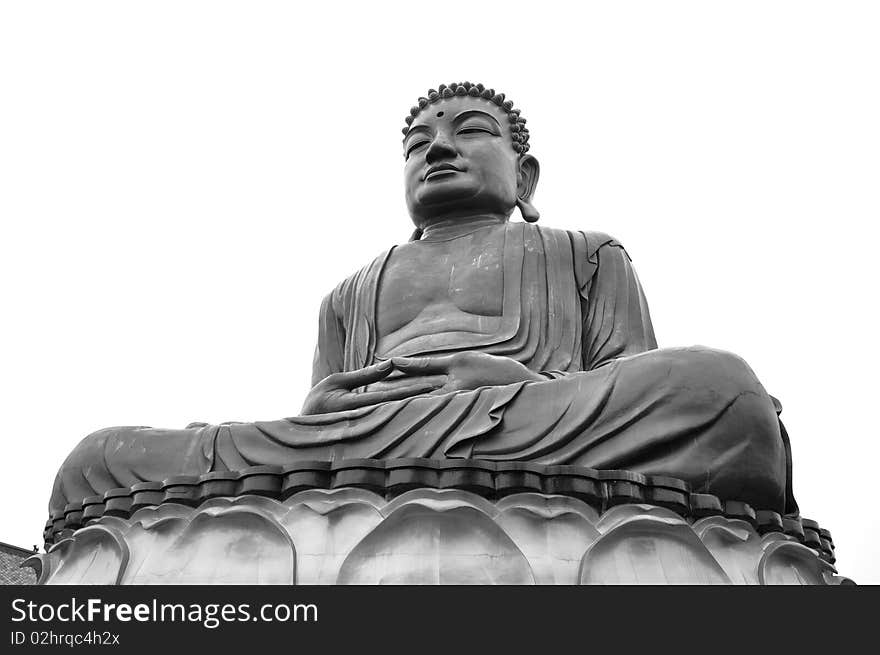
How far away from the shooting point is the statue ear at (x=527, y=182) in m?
9.03

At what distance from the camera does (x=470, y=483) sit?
5.86 m

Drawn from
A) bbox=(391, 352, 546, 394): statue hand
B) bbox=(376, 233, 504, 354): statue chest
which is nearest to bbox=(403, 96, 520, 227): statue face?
bbox=(376, 233, 504, 354): statue chest

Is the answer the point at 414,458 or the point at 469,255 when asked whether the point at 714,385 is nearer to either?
the point at 414,458

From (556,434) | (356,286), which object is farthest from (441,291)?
(556,434)

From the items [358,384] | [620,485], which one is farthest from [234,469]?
[620,485]

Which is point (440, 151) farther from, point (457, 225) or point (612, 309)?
point (612, 309)

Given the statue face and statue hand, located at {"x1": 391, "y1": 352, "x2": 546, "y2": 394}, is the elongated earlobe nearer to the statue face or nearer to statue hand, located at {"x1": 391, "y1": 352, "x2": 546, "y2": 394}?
the statue face

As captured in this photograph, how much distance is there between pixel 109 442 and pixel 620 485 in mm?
2483

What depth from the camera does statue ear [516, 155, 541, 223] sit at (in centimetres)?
903

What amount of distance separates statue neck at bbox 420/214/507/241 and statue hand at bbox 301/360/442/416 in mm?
1525

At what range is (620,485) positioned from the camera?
5.95 metres

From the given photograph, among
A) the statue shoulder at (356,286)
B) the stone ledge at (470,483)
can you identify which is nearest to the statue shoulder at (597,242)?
the statue shoulder at (356,286)

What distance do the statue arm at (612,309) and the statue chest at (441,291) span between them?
1.88 feet
